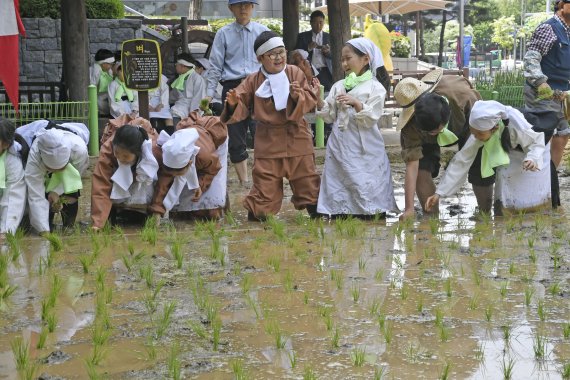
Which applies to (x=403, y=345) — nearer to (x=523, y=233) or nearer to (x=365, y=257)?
(x=365, y=257)

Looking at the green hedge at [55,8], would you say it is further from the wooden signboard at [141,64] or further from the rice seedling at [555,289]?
the rice seedling at [555,289]

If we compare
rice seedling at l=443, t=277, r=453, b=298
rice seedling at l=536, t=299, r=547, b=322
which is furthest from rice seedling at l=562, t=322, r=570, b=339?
rice seedling at l=443, t=277, r=453, b=298

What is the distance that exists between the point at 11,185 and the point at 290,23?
829 centimetres

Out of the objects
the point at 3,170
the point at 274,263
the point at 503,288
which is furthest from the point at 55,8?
the point at 503,288

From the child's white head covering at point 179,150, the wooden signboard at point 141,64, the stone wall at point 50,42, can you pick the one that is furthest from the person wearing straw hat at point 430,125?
the stone wall at point 50,42

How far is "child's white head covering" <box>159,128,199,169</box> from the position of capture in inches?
269

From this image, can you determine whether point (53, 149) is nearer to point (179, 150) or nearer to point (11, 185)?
point (11, 185)

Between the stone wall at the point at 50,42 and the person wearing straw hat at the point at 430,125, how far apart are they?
333 inches

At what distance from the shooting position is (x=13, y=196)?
21.9 ft

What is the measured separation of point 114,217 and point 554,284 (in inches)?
137

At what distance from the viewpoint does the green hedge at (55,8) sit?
1480 cm

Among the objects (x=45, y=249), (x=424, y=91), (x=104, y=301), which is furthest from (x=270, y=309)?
(x=424, y=91)

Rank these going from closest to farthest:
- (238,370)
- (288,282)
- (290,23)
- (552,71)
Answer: (238,370)
(288,282)
(552,71)
(290,23)

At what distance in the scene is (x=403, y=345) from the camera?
13.5 ft
